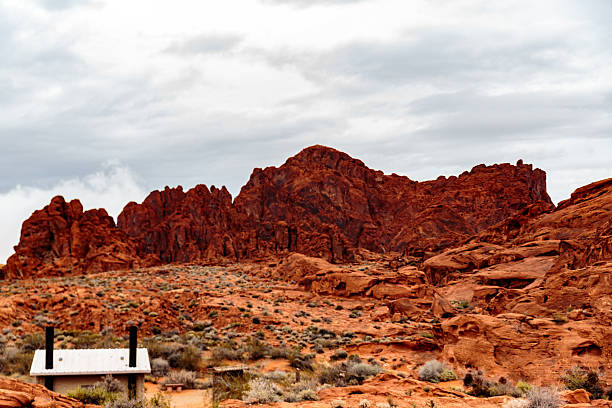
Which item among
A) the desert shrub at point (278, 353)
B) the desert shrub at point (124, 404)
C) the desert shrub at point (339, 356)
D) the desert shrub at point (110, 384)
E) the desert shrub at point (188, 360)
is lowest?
the desert shrub at point (339, 356)

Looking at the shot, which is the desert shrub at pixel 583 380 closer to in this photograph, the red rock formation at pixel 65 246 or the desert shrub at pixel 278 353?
the desert shrub at pixel 278 353

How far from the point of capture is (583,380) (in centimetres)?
1492

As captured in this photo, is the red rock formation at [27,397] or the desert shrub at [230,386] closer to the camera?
the red rock formation at [27,397]

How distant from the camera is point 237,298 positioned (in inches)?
1715

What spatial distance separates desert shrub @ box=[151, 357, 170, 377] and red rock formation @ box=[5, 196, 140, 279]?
5585 centimetres

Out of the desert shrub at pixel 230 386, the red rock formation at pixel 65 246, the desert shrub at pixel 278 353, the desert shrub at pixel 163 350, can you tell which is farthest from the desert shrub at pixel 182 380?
the red rock formation at pixel 65 246

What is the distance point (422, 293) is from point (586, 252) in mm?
17974

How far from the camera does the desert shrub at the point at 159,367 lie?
22.1 meters

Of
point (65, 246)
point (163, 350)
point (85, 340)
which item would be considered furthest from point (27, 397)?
point (65, 246)

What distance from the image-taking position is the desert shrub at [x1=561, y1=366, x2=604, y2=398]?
14397 millimetres

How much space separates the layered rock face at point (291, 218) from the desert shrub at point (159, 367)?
51.0 m

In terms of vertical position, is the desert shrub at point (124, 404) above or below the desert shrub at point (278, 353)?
above

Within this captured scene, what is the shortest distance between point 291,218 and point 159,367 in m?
98.6

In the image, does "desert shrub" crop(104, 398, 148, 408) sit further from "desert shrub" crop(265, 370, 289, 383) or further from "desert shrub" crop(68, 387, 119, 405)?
"desert shrub" crop(265, 370, 289, 383)
